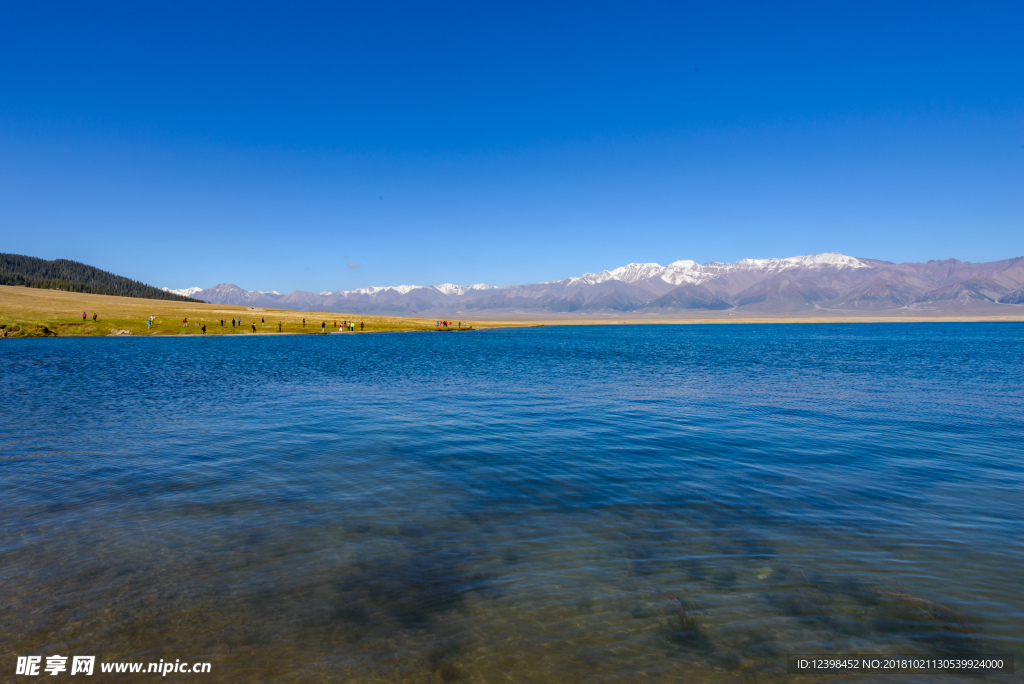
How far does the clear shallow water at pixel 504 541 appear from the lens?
765 centimetres

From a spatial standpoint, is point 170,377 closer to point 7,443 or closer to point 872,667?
point 7,443

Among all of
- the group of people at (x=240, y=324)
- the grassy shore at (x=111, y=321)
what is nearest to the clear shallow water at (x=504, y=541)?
the grassy shore at (x=111, y=321)

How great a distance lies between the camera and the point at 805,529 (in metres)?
11.9

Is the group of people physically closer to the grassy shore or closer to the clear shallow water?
the grassy shore

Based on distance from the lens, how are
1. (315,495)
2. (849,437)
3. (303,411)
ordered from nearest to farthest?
1. (315,495)
2. (849,437)
3. (303,411)

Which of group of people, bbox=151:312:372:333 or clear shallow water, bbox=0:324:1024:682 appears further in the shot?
group of people, bbox=151:312:372:333

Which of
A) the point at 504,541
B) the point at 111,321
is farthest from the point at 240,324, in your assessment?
the point at 504,541

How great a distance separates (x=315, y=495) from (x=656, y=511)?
923cm

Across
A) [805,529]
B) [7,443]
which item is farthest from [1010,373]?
[7,443]

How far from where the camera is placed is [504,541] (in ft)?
36.7

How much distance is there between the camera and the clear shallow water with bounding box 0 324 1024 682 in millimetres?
7648

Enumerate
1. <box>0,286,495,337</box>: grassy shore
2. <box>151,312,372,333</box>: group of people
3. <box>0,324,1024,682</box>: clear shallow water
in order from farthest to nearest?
<box>151,312,372,333</box>: group of people, <box>0,286,495,337</box>: grassy shore, <box>0,324,1024,682</box>: clear shallow water

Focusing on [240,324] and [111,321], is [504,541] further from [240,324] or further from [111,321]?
[240,324]

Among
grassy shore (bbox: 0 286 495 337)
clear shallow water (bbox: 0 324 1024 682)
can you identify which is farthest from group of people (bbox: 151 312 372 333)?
clear shallow water (bbox: 0 324 1024 682)
